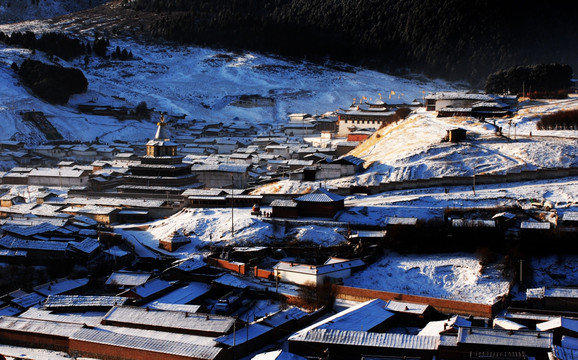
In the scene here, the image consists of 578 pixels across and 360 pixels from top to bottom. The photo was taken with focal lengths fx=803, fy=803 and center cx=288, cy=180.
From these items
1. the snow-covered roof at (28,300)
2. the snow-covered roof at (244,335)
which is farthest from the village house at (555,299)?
the snow-covered roof at (28,300)

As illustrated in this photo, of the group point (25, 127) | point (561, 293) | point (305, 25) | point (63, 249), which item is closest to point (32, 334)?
point (63, 249)

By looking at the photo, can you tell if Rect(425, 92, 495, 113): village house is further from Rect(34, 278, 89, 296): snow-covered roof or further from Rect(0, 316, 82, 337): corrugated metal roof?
Rect(0, 316, 82, 337): corrugated metal roof

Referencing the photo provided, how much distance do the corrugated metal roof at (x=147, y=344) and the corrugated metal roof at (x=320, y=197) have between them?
15435 mm

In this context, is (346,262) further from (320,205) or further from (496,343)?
(496,343)

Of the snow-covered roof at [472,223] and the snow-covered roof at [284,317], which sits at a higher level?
the snow-covered roof at [472,223]

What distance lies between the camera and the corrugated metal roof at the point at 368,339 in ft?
78.4

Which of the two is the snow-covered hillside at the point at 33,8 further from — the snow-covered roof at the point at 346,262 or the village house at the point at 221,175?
the snow-covered roof at the point at 346,262

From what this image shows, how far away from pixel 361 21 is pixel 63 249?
4240 inches

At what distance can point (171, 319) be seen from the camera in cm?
2684

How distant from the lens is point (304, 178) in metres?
47.9

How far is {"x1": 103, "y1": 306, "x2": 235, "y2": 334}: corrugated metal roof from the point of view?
85.4 ft

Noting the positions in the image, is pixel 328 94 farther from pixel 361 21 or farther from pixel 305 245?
pixel 305 245

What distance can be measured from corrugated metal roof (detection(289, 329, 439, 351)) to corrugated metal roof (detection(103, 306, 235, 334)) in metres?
2.63

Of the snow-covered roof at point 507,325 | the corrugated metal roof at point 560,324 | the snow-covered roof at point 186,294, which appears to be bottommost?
the snow-covered roof at point 186,294
